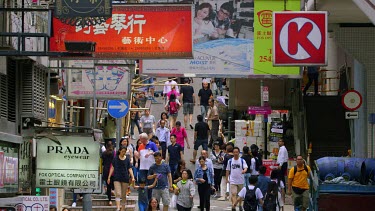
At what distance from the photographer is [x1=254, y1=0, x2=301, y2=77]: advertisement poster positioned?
108 feet

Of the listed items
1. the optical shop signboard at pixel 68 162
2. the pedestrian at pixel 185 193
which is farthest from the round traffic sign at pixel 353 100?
the optical shop signboard at pixel 68 162

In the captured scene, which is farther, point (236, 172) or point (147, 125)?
point (147, 125)

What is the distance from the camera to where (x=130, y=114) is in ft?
125

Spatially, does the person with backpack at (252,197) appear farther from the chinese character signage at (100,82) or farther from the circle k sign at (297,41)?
the circle k sign at (297,41)

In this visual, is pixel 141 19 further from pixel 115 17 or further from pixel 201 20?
pixel 201 20

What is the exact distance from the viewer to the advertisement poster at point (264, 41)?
1299 inches

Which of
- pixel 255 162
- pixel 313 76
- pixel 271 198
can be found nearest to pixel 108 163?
pixel 255 162

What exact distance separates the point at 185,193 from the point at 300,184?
2.55 meters

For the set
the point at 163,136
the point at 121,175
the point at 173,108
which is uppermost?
the point at 173,108

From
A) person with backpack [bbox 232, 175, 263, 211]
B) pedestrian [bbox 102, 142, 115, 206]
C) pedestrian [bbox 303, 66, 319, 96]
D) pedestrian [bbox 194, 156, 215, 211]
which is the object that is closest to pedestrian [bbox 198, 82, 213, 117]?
pedestrian [bbox 303, 66, 319, 96]

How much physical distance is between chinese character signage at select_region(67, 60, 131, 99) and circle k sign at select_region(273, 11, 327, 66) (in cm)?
516

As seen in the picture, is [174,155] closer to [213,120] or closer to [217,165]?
[217,165]

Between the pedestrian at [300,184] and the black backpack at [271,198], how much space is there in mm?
1086

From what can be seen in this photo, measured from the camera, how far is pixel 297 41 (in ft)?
67.4
